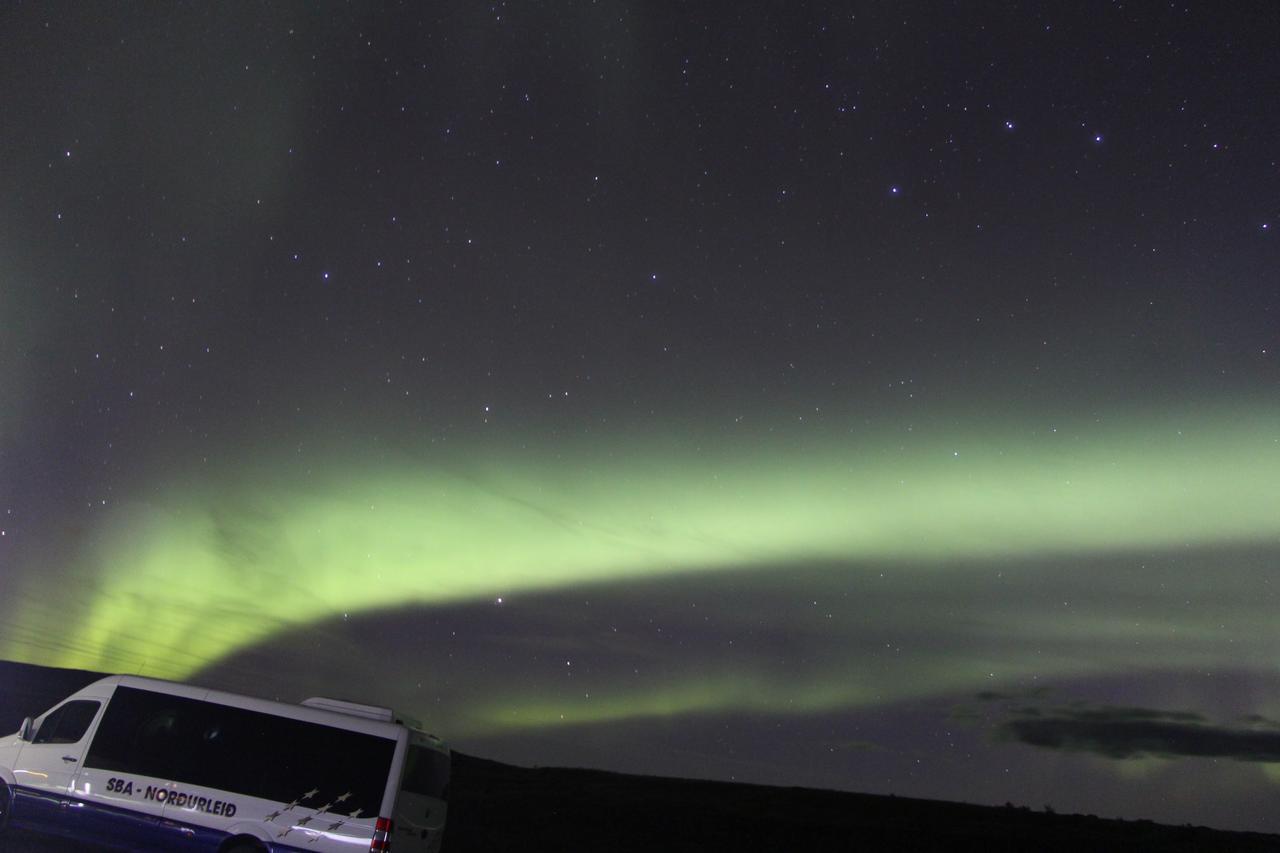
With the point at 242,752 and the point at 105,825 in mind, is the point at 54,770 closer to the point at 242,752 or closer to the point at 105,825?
the point at 105,825

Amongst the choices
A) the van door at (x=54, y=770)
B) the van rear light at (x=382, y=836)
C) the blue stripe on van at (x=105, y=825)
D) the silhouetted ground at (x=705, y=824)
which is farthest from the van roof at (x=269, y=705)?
the silhouetted ground at (x=705, y=824)

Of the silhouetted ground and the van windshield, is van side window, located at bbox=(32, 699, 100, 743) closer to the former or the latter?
the van windshield

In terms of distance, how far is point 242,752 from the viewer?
1298 centimetres

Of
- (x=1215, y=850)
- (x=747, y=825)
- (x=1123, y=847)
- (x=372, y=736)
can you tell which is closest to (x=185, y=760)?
(x=372, y=736)

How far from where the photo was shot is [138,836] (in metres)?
12.7

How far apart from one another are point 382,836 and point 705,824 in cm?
3033

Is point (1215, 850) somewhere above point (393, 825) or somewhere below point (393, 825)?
above

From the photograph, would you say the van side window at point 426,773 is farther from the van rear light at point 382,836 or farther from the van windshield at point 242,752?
the van rear light at point 382,836

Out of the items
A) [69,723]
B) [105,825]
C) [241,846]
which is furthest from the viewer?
[69,723]

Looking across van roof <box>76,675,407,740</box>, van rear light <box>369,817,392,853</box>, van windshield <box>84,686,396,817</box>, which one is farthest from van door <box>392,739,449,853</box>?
van roof <box>76,675,407,740</box>

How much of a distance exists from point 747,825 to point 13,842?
32923 millimetres

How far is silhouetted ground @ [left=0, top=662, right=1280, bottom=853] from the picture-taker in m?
28.8

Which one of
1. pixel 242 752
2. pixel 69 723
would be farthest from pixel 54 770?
pixel 242 752

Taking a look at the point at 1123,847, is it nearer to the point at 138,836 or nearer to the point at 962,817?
the point at 962,817
